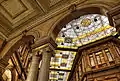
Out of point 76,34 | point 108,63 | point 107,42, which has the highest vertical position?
point 76,34

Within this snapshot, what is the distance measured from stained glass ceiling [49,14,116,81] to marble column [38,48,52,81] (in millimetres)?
6685

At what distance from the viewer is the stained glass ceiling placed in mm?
11470

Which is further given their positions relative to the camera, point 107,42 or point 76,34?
point 107,42

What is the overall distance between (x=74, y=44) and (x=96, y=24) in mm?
2923

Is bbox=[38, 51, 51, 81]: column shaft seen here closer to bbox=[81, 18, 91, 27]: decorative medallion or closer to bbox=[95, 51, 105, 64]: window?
bbox=[81, 18, 91, 27]: decorative medallion

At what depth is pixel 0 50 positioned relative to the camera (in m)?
5.45

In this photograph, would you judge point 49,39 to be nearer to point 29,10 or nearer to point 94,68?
point 29,10

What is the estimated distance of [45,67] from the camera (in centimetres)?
378

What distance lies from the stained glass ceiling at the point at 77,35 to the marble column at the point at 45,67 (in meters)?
6.68

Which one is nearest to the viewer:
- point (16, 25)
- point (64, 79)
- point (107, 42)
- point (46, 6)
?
point (46, 6)

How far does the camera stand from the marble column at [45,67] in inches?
141

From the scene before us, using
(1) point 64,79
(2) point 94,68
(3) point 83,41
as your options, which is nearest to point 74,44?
(3) point 83,41

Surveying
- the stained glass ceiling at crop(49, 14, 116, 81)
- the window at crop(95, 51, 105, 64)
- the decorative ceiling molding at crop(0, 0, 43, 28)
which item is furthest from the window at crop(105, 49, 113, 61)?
the decorative ceiling molding at crop(0, 0, 43, 28)

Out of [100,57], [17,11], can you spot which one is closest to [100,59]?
[100,57]
